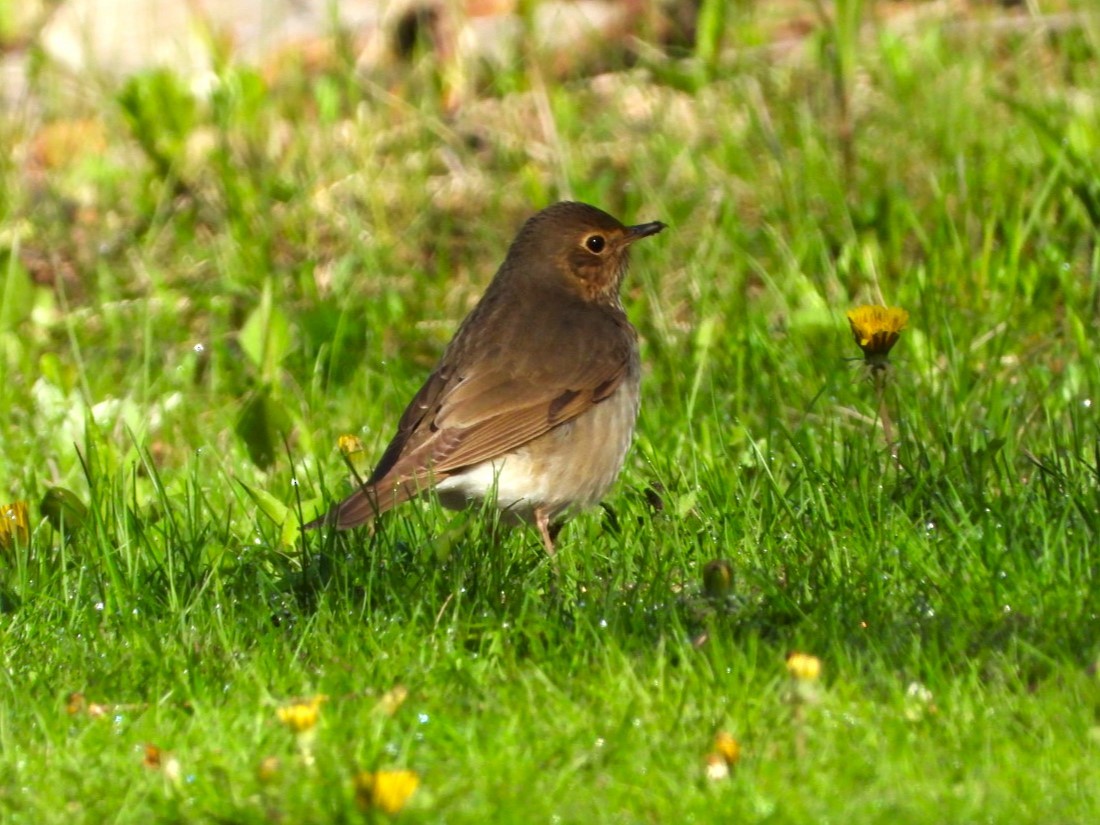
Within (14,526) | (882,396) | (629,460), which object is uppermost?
(882,396)

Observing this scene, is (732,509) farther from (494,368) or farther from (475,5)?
(475,5)

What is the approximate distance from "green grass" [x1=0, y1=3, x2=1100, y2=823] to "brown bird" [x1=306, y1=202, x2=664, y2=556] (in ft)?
0.62

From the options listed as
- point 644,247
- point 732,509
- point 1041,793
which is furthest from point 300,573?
point 644,247

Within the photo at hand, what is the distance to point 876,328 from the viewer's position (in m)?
4.88

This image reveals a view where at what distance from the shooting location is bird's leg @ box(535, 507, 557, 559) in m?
5.07

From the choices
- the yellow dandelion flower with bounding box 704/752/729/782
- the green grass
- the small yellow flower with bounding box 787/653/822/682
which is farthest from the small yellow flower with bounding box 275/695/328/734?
the small yellow flower with bounding box 787/653/822/682

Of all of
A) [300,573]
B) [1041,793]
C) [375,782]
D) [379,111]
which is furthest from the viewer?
[379,111]

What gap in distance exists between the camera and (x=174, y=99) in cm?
858

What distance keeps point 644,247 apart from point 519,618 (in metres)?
3.87

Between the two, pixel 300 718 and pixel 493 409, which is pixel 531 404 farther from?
pixel 300 718

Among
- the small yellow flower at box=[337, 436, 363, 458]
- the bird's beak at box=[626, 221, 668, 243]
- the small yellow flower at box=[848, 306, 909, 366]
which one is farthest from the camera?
the bird's beak at box=[626, 221, 668, 243]

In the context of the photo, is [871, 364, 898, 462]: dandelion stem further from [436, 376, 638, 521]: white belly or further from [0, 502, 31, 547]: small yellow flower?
[0, 502, 31, 547]: small yellow flower

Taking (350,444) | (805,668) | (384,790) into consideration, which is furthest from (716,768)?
(350,444)

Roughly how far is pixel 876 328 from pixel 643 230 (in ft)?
5.54
